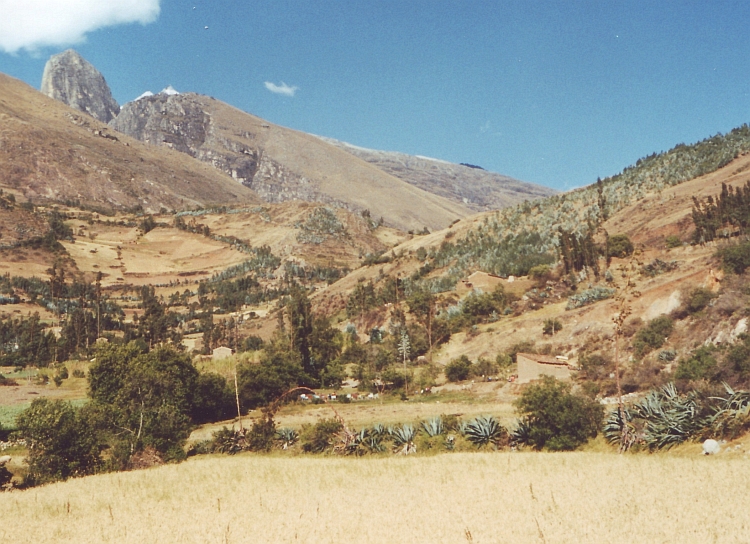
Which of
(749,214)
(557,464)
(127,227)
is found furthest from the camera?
(127,227)

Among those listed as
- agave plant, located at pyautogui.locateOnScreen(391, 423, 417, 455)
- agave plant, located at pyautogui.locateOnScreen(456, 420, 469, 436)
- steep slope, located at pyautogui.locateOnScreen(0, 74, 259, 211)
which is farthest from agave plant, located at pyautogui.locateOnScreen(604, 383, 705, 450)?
steep slope, located at pyautogui.locateOnScreen(0, 74, 259, 211)

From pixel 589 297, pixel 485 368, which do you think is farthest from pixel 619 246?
pixel 485 368

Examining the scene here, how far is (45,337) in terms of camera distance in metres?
56.1

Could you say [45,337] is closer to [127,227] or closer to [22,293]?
[22,293]

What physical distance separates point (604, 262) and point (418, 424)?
1235 inches

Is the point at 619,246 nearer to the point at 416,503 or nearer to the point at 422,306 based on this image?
the point at 422,306

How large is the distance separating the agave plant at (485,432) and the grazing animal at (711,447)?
263 inches

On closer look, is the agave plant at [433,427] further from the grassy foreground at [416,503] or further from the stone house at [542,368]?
the stone house at [542,368]

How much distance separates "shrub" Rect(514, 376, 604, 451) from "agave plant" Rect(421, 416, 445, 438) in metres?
3.01

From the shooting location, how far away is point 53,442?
20156 mm

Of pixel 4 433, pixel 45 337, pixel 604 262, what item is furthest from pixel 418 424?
pixel 45 337

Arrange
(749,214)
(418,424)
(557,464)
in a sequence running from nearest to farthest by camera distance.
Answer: (557,464), (418,424), (749,214)

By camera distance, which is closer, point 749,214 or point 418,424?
point 418,424

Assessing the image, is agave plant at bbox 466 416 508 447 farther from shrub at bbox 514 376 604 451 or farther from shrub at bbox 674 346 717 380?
shrub at bbox 674 346 717 380
